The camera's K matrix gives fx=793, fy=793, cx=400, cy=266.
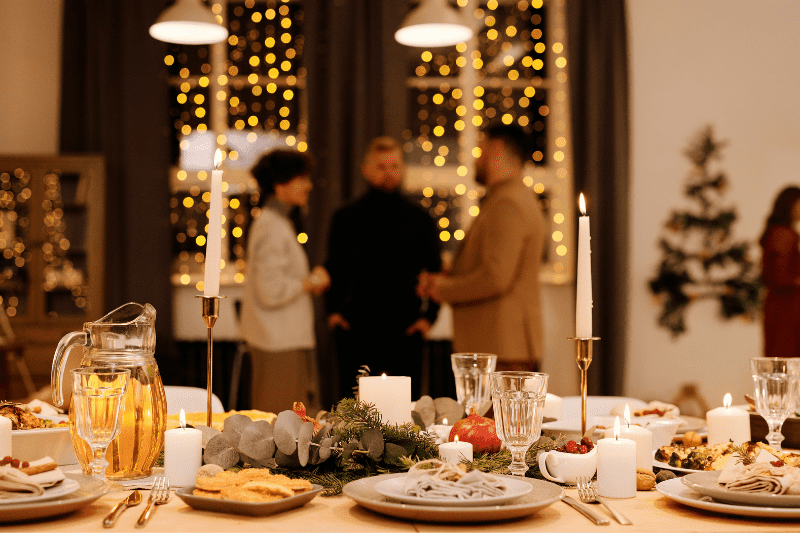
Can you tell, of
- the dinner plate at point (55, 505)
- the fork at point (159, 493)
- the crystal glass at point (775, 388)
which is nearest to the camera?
the dinner plate at point (55, 505)

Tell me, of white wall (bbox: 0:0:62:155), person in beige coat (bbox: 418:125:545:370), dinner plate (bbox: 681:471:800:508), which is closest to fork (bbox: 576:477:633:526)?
dinner plate (bbox: 681:471:800:508)

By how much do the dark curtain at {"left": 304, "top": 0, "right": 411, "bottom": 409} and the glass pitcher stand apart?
374 centimetres

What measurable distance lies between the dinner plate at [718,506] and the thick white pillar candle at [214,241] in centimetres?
69

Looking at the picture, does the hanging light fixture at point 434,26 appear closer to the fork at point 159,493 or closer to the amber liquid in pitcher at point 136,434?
the amber liquid in pitcher at point 136,434

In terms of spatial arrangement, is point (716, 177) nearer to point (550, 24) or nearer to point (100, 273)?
point (550, 24)

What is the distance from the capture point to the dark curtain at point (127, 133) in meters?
4.89

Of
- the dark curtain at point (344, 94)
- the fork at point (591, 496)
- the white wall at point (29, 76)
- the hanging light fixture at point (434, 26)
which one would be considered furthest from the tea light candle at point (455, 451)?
the white wall at point (29, 76)

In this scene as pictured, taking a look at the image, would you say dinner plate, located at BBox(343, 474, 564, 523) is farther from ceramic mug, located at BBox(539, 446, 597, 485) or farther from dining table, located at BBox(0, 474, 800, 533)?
ceramic mug, located at BBox(539, 446, 597, 485)

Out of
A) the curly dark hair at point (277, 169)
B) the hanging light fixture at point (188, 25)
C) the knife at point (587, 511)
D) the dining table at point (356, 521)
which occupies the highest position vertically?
the hanging light fixture at point (188, 25)

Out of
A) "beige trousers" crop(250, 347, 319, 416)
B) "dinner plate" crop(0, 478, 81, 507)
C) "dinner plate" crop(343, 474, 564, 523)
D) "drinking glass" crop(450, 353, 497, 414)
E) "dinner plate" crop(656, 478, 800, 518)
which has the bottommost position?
"beige trousers" crop(250, 347, 319, 416)

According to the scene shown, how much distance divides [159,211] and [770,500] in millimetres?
4492

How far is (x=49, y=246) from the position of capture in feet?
15.6

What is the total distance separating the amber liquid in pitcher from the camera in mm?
1088

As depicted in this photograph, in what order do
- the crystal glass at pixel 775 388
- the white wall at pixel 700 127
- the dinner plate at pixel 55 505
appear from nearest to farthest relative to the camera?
the dinner plate at pixel 55 505 → the crystal glass at pixel 775 388 → the white wall at pixel 700 127
